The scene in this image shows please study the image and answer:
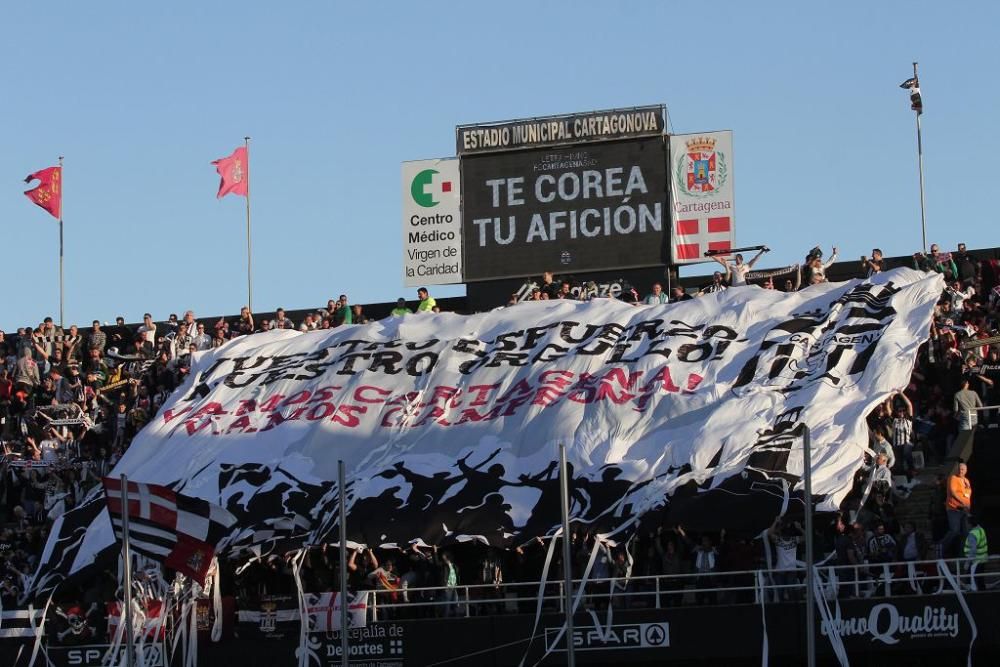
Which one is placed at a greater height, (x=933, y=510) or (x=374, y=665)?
(x=933, y=510)

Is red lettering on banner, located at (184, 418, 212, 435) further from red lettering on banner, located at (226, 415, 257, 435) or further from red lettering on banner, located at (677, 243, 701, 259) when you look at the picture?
red lettering on banner, located at (677, 243, 701, 259)

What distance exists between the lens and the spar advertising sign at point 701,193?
120ft

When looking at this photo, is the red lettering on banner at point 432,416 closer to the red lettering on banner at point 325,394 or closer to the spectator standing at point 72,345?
the red lettering on banner at point 325,394

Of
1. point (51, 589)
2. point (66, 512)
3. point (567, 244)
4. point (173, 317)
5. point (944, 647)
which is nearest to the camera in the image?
point (944, 647)

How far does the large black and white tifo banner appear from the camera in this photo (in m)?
28.7

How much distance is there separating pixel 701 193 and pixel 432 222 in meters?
5.15

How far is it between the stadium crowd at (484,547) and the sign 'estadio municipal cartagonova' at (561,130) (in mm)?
2728

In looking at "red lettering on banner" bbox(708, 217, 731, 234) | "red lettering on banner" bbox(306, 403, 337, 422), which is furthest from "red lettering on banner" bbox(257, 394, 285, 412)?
"red lettering on banner" bbox(708, 217, 731, 234)

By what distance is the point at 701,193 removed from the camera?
36812 millimetres

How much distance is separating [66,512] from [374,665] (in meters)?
7.29

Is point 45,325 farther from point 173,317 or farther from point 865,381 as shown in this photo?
point 865,381

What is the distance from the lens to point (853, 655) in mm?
26531

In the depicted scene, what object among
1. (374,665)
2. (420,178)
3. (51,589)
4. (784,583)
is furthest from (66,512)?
(784,583)

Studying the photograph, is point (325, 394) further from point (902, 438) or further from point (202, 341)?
point (902, 438)
